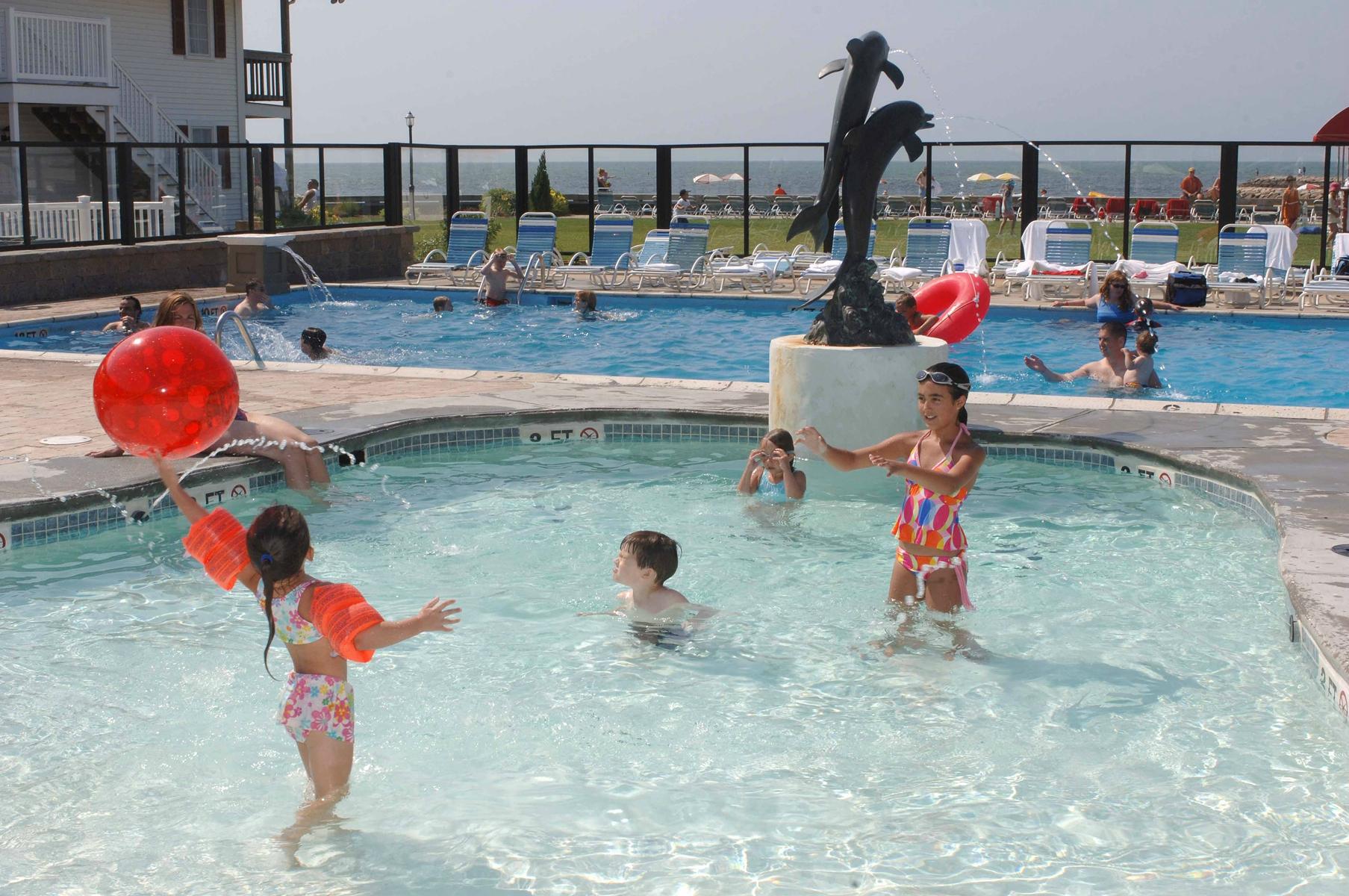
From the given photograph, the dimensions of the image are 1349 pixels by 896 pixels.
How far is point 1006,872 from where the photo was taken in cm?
379

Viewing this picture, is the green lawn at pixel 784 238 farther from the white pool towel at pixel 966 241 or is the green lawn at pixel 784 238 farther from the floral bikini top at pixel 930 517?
the floral bikini top at pixel 930 517

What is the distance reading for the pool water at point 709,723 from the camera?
3.88 meters

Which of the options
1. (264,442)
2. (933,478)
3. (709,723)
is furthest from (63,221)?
(933,478)

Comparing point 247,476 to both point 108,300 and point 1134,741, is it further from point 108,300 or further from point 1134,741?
point 108,300

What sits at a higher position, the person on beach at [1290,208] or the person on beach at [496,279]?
the person on beach at [1290,208]

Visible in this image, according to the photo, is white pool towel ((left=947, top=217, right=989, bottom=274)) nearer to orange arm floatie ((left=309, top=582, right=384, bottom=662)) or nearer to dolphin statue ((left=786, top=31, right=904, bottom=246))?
dolphin statue ((left=786, top=31, right=904, bottom=246))

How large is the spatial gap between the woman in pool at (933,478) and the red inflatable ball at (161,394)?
76.1 inches

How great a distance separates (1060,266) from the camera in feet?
56.9

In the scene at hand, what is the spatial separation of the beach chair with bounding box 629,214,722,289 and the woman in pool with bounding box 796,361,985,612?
13.3m

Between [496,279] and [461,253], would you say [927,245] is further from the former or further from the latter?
[461,253]

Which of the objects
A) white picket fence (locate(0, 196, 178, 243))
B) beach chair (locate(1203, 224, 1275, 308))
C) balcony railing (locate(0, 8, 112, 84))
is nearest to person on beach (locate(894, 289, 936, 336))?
beach chair (locate(1203, 224, 1275, 308))

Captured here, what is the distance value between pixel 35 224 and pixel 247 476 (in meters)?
12.0

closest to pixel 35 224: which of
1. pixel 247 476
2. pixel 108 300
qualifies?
pixel 108 300

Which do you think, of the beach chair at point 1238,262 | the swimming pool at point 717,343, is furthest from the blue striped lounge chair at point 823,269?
the beach chair at point 1238,262
